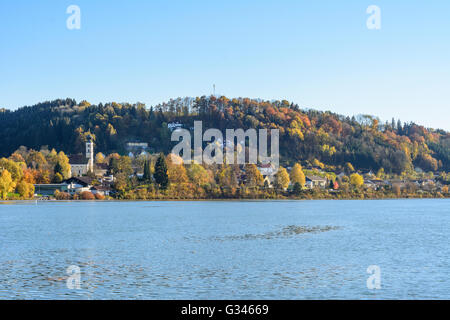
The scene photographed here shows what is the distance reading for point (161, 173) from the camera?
88.9 metres

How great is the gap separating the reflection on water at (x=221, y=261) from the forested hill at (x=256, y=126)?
11072 centimetres

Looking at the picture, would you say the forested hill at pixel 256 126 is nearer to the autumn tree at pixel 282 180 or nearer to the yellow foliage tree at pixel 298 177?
the yellow foliage tree at pixel 298 177

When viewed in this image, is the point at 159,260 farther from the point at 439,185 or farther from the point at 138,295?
the point at 439,185

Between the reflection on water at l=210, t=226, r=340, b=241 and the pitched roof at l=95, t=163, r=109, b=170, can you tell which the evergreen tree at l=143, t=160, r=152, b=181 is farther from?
the reflection on water at l=210, t=226, r=340, b=241

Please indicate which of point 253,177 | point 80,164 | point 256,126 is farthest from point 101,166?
point 256,126

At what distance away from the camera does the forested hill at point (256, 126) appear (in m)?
155

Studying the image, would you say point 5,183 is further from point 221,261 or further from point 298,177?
point 221,261

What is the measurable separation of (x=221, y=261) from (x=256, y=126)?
14433cm

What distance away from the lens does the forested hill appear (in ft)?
508

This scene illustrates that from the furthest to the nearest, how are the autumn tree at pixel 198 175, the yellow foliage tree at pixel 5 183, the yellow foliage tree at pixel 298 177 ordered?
1. the yellow foliage tree at pixel 298 177
2. the autumn tree at pixel 198 175
3. the yellow foliage tree at pixel 5 183

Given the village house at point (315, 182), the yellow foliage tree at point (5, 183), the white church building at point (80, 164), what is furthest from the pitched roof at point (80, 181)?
the village house at point (315, 182)
